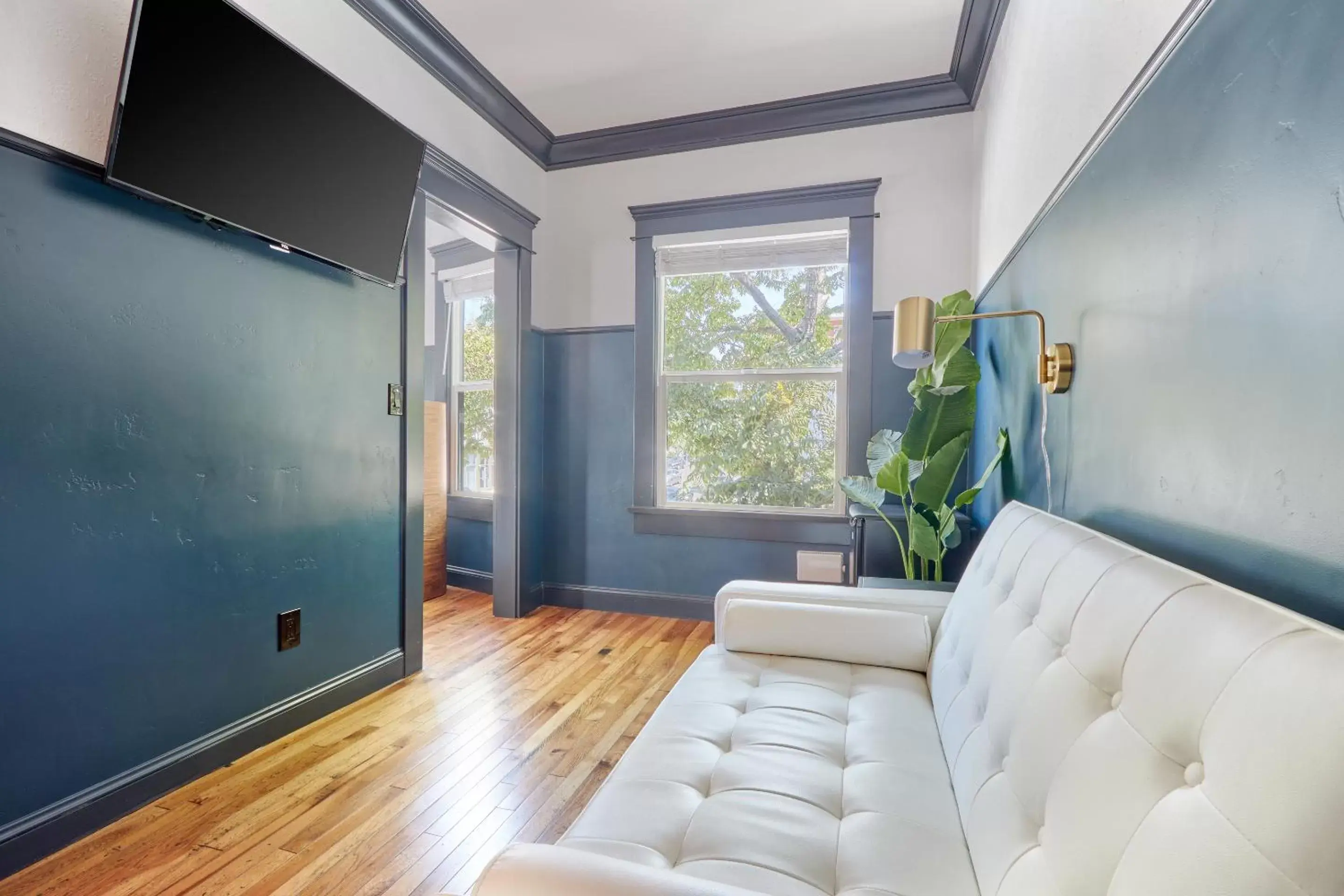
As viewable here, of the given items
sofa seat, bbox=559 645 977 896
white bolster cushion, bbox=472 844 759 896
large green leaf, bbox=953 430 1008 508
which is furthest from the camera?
large green leaf, bbox=953 430 1008 508

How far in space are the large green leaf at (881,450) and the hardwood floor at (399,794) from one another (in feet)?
4.04

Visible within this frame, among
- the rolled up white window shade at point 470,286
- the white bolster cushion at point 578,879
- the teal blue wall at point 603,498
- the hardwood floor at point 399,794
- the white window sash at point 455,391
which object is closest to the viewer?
the white bolster cushion at point 578,879

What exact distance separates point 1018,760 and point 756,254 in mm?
2931

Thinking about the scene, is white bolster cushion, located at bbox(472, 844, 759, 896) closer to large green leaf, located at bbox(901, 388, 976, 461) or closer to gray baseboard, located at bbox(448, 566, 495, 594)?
large green leaf, located at bbox(901, 388, 976, 461)

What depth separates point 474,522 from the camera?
13.7 ft

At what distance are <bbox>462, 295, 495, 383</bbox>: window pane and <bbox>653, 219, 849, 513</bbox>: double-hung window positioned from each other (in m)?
1.38

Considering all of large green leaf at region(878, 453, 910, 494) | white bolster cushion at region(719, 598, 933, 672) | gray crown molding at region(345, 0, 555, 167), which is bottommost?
white bolster cushion at region(719, 598, 933, 672)

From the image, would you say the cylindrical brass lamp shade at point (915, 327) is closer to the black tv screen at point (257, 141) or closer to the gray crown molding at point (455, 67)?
the black tv screen at point (257, 141)

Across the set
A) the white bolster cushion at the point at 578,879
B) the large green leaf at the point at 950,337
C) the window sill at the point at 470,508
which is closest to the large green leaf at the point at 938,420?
the large green leaf at the point at 950,337

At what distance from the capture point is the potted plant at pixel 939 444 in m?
2.19

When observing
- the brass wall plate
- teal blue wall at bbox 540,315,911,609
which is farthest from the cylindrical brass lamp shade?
teal blue wall at bbox 540,315,911,609

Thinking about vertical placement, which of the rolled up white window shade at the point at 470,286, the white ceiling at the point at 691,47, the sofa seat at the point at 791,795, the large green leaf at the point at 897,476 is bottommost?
the sofa seat at the point at 791,795

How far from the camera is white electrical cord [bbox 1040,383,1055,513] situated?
1644mm

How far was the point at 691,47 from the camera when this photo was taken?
2744 mm
